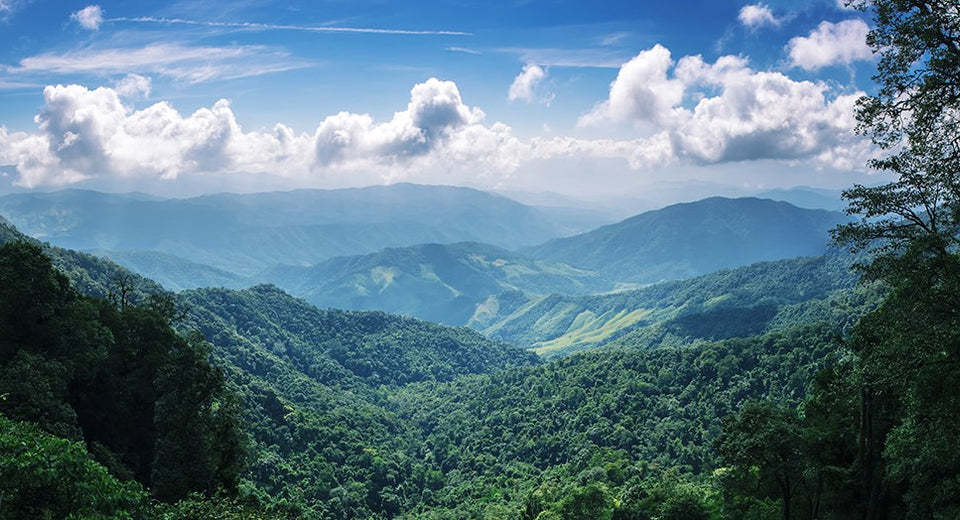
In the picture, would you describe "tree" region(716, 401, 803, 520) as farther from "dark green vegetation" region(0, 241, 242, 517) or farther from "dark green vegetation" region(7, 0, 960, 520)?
"dark green vegetation" region(0, 241, 242, 517)

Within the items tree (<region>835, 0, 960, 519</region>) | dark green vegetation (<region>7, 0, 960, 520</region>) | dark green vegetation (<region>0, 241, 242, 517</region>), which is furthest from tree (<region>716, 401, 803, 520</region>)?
dark green vegetation (<region>0, 241, 242, 517</region>)

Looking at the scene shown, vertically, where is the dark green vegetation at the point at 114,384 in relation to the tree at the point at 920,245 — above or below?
below

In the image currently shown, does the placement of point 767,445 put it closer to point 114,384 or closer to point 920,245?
point 920,245

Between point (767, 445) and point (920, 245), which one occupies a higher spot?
point (920, 245)

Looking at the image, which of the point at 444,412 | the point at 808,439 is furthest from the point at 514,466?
the point at 808,439

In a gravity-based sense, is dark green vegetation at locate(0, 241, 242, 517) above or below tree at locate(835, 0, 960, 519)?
below

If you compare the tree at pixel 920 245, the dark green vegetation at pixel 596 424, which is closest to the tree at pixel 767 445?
the dark green vegetation at pixel 596 424

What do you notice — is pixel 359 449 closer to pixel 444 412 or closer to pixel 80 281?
pixel 444 412

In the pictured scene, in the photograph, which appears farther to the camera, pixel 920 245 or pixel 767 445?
pixel 767 445

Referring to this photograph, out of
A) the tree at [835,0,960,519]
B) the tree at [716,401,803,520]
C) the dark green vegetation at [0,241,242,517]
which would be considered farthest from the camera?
the dark green vegetation at [0,241,242,517]

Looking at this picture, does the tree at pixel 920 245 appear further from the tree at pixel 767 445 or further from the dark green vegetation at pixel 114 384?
the dark green vegetation at pixel 114 384

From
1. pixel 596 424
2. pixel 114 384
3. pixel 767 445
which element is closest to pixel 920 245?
pixel 767 445

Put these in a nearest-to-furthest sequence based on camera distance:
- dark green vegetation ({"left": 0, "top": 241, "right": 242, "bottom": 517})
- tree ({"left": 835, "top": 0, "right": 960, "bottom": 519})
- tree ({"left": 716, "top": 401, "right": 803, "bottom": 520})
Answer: tree ({"left": 835, "top": 0, "right": 960, "bottom": 519}) < tree ({"left": 716, "top": 401, "right": 803, "bottom": 520}) < dark green vegetation ({"left": 0, "top": 241, "right": 242, "bottom": 517})
